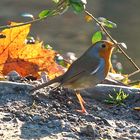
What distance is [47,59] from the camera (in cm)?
429

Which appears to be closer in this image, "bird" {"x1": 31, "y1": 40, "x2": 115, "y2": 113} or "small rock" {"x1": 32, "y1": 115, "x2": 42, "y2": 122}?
"small rock" {"x1": 32, "y1": 115, "x2": 42, "y2": 122}

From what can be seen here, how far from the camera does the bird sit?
3.87 meters

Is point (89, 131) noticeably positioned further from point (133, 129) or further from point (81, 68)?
point (81, 68)

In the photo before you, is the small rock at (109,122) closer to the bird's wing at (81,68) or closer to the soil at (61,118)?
the soil at (61,118)

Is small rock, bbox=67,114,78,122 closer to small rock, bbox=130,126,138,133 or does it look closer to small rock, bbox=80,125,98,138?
small rock, bbox=80,125,98,138

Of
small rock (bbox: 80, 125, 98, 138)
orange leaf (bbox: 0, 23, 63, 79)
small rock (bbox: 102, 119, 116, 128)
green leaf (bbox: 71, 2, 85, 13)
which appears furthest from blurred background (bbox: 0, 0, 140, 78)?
small rock (bbox: 80, 125, 98, 138)

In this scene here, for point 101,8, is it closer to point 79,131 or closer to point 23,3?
point 23,3

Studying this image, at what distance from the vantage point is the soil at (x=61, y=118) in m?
3.47

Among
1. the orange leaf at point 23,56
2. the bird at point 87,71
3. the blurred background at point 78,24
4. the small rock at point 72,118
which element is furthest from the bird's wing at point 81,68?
the blurred background at point 78,24

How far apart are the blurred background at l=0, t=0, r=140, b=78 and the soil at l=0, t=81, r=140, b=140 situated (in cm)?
355

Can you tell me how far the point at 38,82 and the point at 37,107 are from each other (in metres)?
0.34

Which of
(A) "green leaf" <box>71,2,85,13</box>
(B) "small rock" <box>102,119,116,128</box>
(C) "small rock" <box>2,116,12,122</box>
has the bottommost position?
(B) "small rock" <box>102,119,116,128</box>

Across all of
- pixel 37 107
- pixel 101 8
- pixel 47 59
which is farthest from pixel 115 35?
pixel 37 107

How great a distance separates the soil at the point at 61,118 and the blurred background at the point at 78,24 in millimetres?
3550
